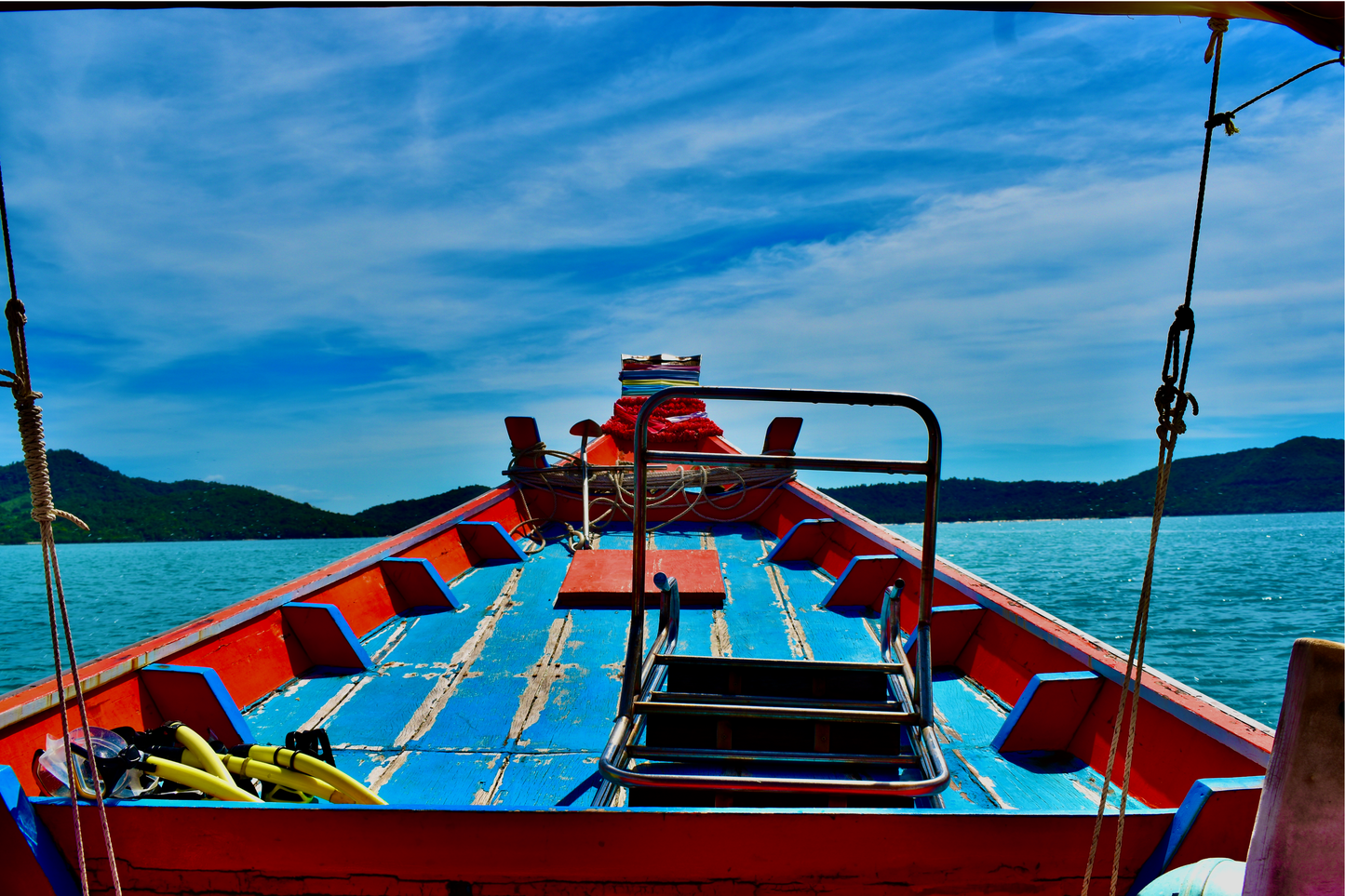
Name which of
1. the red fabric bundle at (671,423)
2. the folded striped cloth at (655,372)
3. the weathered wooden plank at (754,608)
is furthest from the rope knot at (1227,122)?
the folded striped cloth at (655,372)

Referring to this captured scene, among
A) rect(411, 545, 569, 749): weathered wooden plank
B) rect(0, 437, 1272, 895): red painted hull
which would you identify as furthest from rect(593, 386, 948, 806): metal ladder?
rect(411, 545, 569, 749): weathered wooden plank

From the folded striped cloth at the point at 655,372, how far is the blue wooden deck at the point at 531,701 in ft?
18.5

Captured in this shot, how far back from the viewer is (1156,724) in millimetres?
2242

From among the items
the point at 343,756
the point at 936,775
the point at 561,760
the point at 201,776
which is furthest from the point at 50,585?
the point at 936,775

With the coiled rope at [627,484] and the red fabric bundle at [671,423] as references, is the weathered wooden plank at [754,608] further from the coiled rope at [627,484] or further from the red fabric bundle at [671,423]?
the red fabric bundle at [671,423]

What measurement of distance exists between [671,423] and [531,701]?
5.41m

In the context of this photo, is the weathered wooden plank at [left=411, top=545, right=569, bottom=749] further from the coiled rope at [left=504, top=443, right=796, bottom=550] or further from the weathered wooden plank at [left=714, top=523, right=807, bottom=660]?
the coiled rope at [left=504, top=443, right=796, bottom=550]

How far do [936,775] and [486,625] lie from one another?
261cm

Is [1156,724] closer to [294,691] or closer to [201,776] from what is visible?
[201,776]

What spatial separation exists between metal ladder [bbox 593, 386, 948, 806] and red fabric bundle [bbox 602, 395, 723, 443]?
215 inches

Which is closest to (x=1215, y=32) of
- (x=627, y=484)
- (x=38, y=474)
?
(x=38, y=474)

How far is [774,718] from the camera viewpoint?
6.83ft

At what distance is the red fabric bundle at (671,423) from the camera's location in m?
8.05

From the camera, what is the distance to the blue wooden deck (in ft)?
7.54
